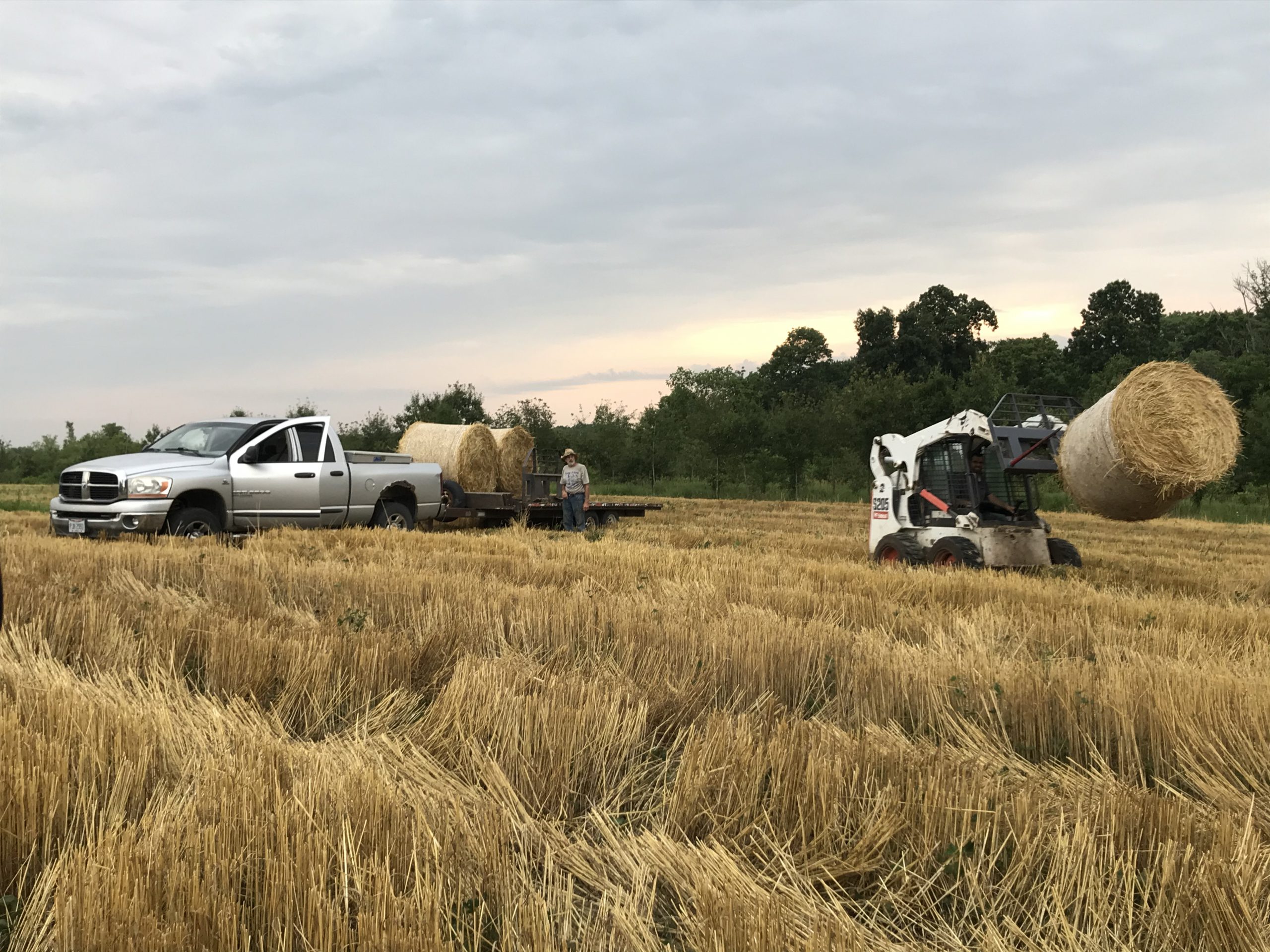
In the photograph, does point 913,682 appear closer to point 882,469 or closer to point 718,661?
point 718,661

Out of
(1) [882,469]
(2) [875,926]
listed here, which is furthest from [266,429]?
(2) [875,926]

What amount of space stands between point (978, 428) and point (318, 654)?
418 inches

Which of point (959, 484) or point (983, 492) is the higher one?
point (959, 484)

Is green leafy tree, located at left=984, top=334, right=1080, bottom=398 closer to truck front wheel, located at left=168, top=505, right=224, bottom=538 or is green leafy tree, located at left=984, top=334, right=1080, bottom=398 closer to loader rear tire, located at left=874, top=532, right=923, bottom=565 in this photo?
loader rear tire, located at left=874, top=532, right=923, bottom=565

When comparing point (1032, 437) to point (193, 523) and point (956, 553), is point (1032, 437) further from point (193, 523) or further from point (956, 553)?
point (193, 523)

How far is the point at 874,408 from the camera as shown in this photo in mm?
37969

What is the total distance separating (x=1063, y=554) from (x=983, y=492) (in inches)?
56.7

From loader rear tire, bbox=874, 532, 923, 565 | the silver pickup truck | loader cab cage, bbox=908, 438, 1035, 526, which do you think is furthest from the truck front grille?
loader cab cage, bbox=908, 438, 1035, 526

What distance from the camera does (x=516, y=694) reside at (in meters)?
4.86

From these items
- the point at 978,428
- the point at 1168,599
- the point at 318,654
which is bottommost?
the point at 1168,599

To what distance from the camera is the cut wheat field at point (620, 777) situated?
2865mm

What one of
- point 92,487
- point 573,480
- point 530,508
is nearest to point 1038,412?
point 573,480

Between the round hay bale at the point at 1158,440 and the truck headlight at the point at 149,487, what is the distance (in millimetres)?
12323

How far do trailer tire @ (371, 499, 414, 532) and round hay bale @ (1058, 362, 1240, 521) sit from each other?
1119cm
